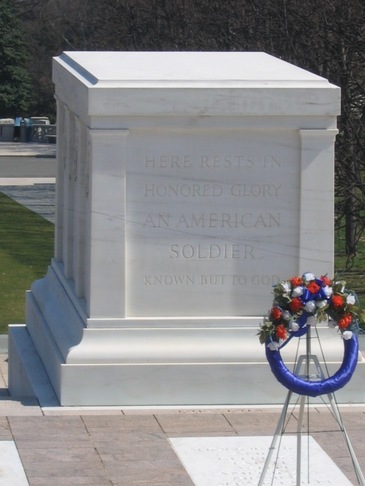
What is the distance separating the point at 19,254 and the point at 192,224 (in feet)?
37.8

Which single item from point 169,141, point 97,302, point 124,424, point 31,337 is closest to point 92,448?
point 124,424

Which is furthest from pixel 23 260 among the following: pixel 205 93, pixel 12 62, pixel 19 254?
pixel 12 62

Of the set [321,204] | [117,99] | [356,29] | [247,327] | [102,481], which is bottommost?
[102,481]

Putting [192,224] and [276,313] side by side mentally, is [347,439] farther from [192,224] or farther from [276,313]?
[192,224]

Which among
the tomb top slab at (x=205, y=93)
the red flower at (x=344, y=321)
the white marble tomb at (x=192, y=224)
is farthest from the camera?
the white marble tomb at (x=192, y=224)

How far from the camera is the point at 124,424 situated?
7.33 m

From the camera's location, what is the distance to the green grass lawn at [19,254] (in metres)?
14.6

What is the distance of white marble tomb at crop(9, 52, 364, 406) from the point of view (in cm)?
772

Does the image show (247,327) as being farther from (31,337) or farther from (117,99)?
(31,337)

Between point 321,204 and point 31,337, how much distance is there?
3.05m

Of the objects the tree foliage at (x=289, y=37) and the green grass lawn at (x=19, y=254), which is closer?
the green grass lawn at (x=19, y=254)

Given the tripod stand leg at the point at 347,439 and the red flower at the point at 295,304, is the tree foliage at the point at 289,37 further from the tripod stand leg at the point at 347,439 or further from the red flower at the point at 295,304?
the red flower at the point at 295,304

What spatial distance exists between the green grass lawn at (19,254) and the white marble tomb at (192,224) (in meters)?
5.71

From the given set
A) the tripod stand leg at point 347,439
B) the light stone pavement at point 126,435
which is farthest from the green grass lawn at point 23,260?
the tripod stand leg at point 347,439
